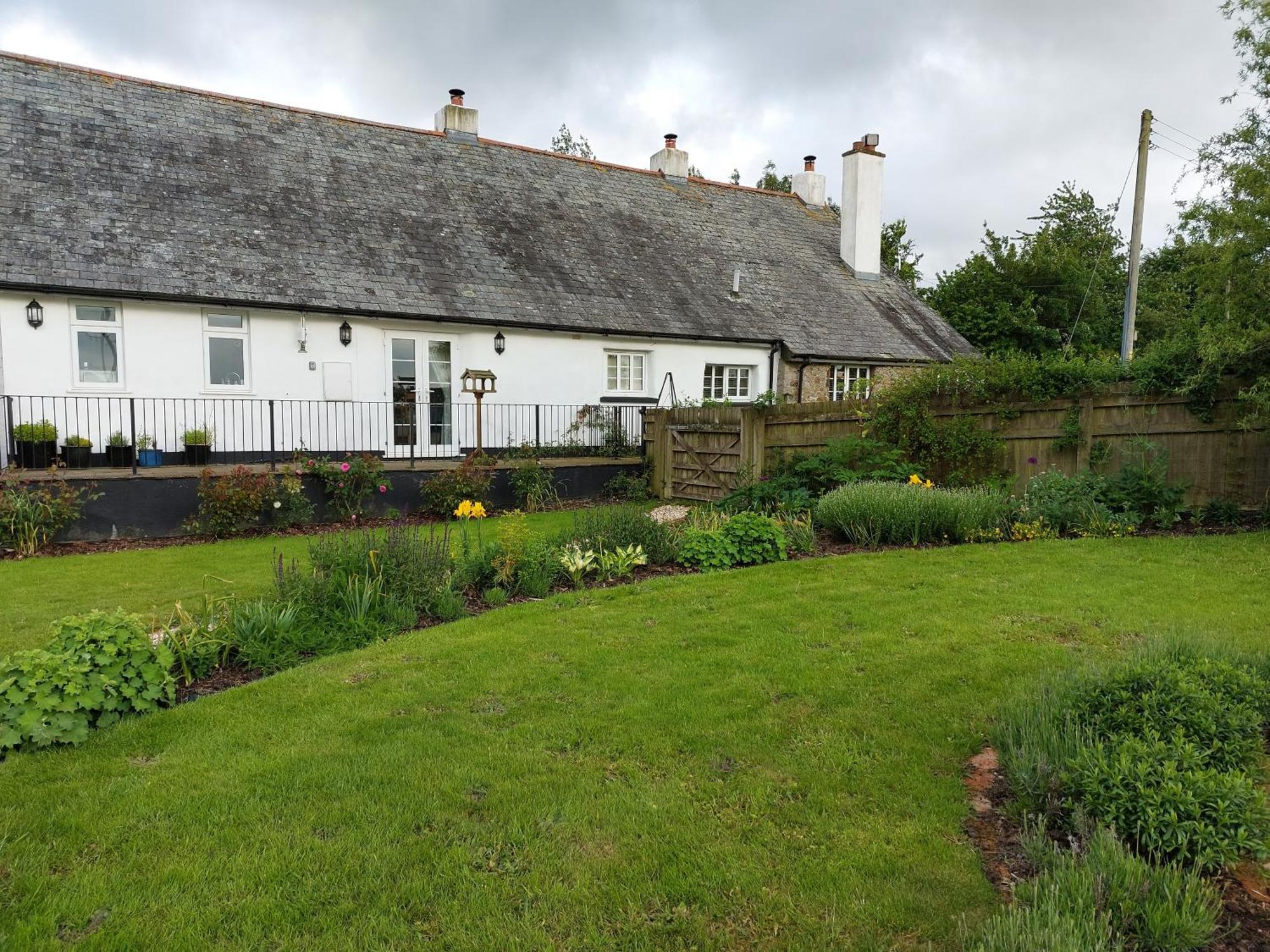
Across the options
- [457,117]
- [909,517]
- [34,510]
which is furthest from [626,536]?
[457,117]

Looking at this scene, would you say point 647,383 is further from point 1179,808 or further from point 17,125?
point 1179,808

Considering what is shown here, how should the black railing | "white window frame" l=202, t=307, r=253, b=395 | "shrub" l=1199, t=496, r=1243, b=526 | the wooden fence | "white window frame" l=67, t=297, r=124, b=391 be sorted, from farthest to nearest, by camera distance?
"white window frame" l=202, t=307, r=253, b=395 → "white window frame" l=67, t=297, r=124, b=391 → the black railing → the wooden fence → "shrub" l=1199, t=496, r=1243, b=526

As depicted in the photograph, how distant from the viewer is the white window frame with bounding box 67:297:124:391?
1195 centimetres

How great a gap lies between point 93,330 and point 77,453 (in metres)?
2.15

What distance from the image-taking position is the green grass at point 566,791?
8.21ft

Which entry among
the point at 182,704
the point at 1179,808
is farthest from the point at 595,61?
the point at 1179,808

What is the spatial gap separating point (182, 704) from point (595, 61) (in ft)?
45.0

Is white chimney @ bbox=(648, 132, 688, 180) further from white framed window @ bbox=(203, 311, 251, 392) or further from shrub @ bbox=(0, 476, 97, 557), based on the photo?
shrub @ bbox=(0, 476, 97, 557)

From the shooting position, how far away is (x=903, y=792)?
10.5 feet

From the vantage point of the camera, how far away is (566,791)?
10.7 feet

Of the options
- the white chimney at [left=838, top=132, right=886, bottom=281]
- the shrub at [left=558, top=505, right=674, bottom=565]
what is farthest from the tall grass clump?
the white chimney at [left=838, top=132, right=886, bottom=281]

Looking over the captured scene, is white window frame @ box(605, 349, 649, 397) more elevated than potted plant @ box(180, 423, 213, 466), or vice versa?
white window frame @ box(605, 349, 649, 397)

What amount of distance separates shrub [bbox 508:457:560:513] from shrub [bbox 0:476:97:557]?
5930mm

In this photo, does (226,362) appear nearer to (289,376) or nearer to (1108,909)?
(289,376)
